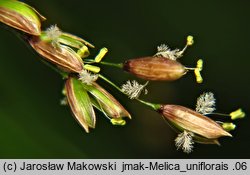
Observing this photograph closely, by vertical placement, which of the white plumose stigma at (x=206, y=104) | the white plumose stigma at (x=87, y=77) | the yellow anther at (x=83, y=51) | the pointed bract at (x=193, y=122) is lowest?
the pointed bract at (x=193, y=122)

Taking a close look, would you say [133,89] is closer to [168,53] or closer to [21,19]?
[168,53]

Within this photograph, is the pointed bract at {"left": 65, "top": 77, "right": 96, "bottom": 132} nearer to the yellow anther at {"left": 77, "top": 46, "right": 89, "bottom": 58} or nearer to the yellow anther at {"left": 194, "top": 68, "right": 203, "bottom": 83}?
the yellow anther at {"left": 77, "top": 46, "right": 89, "bottom": 58}

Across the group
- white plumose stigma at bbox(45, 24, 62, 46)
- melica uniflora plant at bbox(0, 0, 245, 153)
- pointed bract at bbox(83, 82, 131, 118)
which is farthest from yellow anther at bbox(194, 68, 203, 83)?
white plumose stigma at bbox(45, 24, 62, 46)

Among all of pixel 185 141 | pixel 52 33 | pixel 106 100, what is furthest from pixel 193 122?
pixel 52 33

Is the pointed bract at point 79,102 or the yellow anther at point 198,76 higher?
the yellow anther at point 198,76

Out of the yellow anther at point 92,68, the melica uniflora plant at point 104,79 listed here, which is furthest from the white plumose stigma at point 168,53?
the yellow anther at point 92,68

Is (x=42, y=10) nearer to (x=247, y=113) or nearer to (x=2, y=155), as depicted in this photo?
(x=2, y=155)

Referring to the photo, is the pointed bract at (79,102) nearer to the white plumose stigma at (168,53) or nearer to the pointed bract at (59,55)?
the pointed bract at (59,55)
